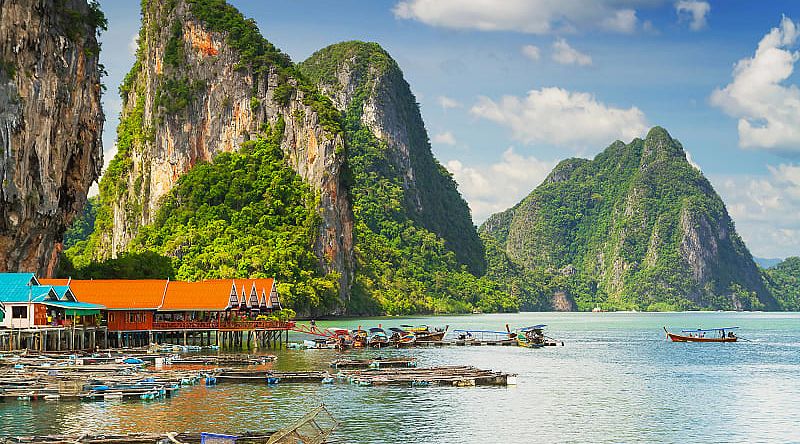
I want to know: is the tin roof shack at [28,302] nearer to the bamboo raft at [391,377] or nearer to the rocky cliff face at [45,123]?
the rocky cliff face at [45,123]

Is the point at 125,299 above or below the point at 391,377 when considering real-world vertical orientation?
above

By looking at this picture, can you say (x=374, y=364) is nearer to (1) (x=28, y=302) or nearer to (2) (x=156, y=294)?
(1) (x=28, y=302)

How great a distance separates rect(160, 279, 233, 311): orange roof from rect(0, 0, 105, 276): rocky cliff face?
9480mm

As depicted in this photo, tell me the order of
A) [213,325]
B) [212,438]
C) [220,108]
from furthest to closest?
[220,108]
[213,325]
[212,438]

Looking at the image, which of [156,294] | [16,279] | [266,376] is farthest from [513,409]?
[156,294]

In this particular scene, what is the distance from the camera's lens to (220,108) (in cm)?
14675

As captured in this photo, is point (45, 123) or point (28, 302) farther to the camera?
point (45, 123)

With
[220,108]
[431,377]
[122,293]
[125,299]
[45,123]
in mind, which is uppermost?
[220,108]

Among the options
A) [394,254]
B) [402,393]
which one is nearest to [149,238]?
[394,254]

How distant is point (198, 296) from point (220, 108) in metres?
78.3

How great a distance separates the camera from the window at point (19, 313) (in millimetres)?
57134

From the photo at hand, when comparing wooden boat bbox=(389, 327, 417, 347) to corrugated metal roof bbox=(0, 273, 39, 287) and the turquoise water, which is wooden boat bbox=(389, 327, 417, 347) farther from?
corrugated metal roof bbox=(0, 273, 39, 287)

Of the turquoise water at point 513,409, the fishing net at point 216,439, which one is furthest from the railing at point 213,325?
the fishing net at point 216,439

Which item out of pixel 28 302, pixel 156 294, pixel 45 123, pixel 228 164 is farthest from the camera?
A: pixel 228 164
